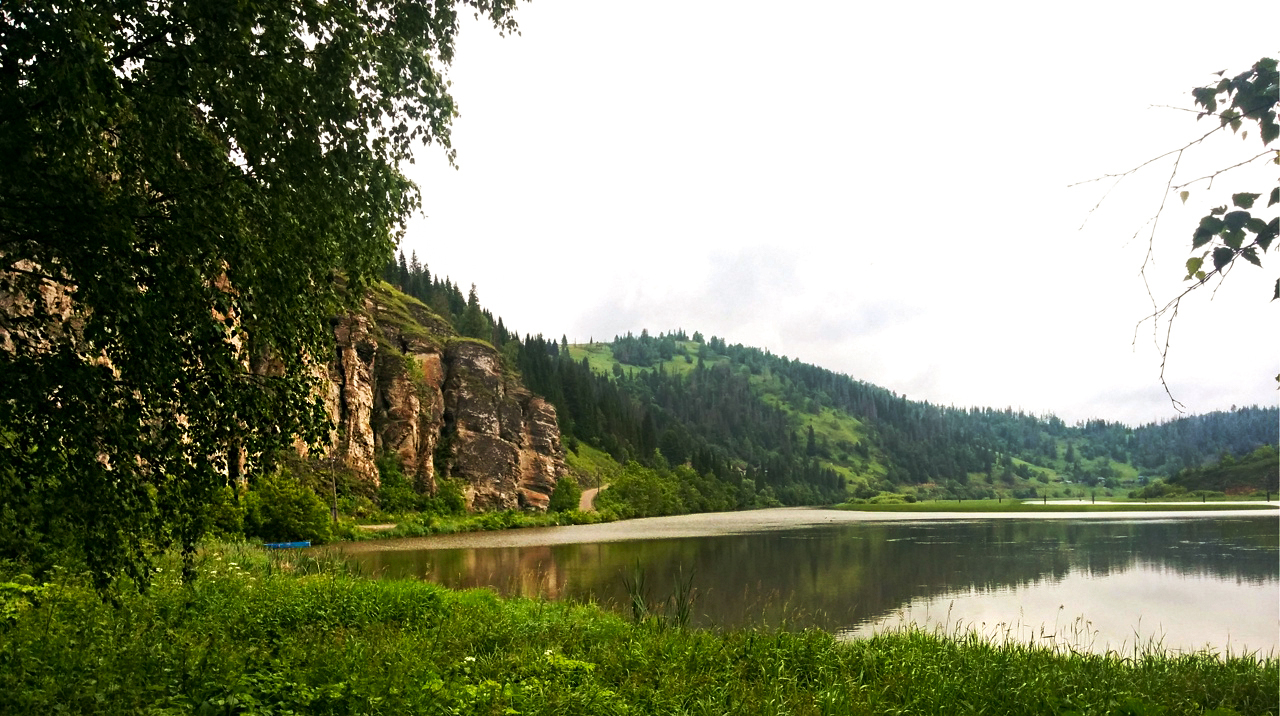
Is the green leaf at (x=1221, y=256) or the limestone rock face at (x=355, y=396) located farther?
the limestone rock face at (x=355, y=396)

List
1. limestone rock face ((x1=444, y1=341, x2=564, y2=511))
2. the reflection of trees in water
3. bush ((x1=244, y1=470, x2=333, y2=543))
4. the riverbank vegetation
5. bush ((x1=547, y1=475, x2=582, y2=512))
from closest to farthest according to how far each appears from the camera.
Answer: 1. the reflection of trees in water
2. bush ((x1=244, y1=470, x2=333, y2=543))
3. limestone rock face ((x1=444, y1=341, x2=564, y2=511))
4. bush ((x1=547, y1=475, x2=582, y2=512))
5. the riverbank vegetation

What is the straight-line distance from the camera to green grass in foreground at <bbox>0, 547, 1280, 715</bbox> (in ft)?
24.5

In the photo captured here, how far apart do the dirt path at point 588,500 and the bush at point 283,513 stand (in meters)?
47.4

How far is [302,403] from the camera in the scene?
7742mm

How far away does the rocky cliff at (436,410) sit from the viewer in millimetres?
65000

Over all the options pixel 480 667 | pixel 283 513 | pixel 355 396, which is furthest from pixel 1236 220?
pixel 355 396

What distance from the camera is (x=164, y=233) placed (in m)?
6.34

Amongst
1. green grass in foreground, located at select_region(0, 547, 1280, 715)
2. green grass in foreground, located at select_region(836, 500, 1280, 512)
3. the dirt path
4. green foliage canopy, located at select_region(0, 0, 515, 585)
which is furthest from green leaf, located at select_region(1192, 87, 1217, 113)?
green grass in foreground, located at select_region(836, 500, 1280, 512)

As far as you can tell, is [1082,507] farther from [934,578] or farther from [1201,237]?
[1201,237]

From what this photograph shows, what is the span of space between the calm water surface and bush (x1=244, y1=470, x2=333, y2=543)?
3.25 m

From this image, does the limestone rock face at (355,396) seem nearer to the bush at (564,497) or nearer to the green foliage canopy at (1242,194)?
the bush at (564,497)

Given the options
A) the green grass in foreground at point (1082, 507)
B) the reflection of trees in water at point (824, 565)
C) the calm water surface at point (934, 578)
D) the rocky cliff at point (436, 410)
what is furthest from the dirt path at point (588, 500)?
the green grass in foreground at point (1082, 507)

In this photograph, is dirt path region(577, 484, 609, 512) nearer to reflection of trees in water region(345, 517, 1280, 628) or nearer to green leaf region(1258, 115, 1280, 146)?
reflection of trees in water region(345, 517, 1280, 628)

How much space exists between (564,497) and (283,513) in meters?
47.8
